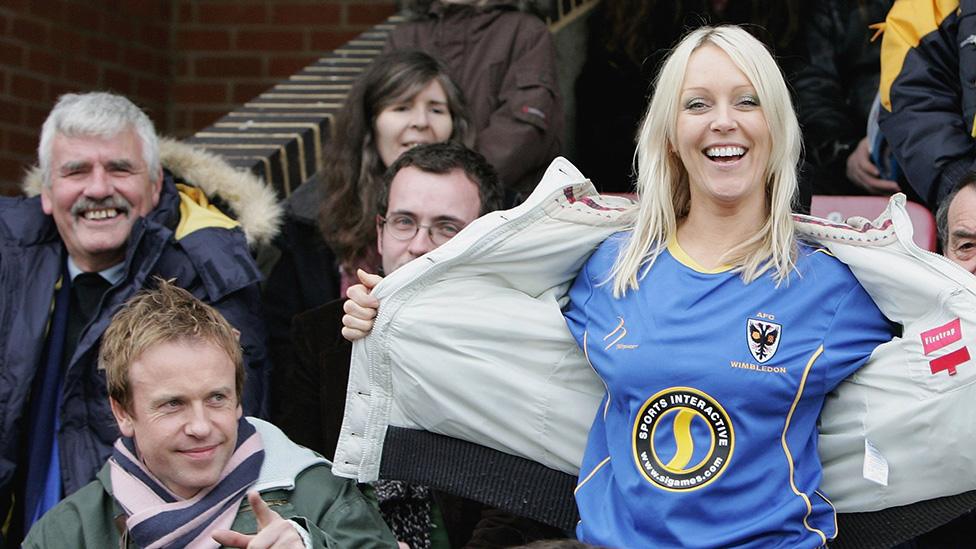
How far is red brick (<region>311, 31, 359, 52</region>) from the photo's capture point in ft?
23.8

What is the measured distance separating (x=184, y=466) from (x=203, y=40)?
15.3ft

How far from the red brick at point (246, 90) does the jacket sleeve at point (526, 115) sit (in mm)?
2603

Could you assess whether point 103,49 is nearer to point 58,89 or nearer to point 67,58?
point 67,58

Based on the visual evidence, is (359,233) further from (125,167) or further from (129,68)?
(129,68)

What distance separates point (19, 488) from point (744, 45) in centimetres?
226

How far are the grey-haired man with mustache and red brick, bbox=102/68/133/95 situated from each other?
2950 millimetres

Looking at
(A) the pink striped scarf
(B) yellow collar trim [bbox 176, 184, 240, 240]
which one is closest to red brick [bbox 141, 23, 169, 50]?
(B) yellow collar trim [bbox 176, 184, 240, 240]

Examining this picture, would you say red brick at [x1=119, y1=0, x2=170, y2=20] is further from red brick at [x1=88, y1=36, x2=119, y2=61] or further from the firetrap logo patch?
the firetrap logo patch

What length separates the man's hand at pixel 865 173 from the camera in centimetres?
487

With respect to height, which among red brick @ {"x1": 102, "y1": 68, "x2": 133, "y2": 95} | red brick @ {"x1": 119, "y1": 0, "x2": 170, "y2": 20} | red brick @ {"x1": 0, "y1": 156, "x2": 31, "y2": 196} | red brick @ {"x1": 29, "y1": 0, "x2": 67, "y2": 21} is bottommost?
red brick @ {"x1": 0, "y1": 156, "x2": 31, "y2": 196}

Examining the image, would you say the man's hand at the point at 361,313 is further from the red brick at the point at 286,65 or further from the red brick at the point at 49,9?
the red brick at the point at 286,65

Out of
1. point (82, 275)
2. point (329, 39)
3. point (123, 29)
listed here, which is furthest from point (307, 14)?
point (82, 275)

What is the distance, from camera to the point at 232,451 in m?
3.25

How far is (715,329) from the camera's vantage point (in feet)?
9.71
